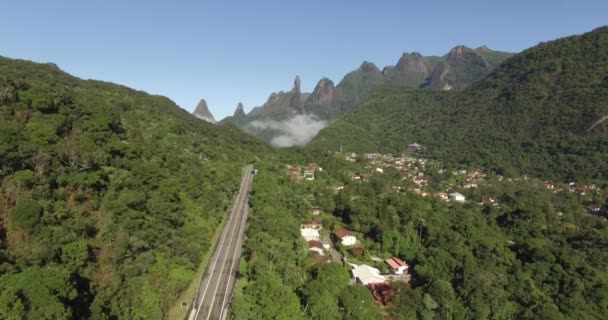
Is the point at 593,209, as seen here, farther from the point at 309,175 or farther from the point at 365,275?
the point at 365,275

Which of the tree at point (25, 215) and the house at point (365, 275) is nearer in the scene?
the tree at point (25, 215)

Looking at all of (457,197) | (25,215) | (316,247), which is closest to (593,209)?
(457,197)

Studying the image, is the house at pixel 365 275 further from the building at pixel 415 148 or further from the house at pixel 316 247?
the building at pixel 415 148

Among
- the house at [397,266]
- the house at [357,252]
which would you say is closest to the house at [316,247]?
the house at [357,252]

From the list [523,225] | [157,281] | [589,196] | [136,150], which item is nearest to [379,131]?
[589,196]

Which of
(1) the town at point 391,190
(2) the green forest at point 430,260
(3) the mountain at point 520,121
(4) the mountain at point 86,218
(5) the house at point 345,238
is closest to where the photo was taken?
(4) the mountain at point 86,218

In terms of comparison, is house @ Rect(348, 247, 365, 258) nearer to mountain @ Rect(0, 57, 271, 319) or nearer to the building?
mountain @ Rect(0, 57, 271, 319)

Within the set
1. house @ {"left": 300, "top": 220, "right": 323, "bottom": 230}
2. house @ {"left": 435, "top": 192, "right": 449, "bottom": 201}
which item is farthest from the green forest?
house @ {"left": 435, "top": 192, "right": 449, "bottom": 201}

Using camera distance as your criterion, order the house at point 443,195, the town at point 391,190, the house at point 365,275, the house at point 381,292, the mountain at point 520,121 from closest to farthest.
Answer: the house at point 381,292 < the house at point 365,275 < the town at point 391,190 < the house at point 443,195 < the mountain at point 520,121
